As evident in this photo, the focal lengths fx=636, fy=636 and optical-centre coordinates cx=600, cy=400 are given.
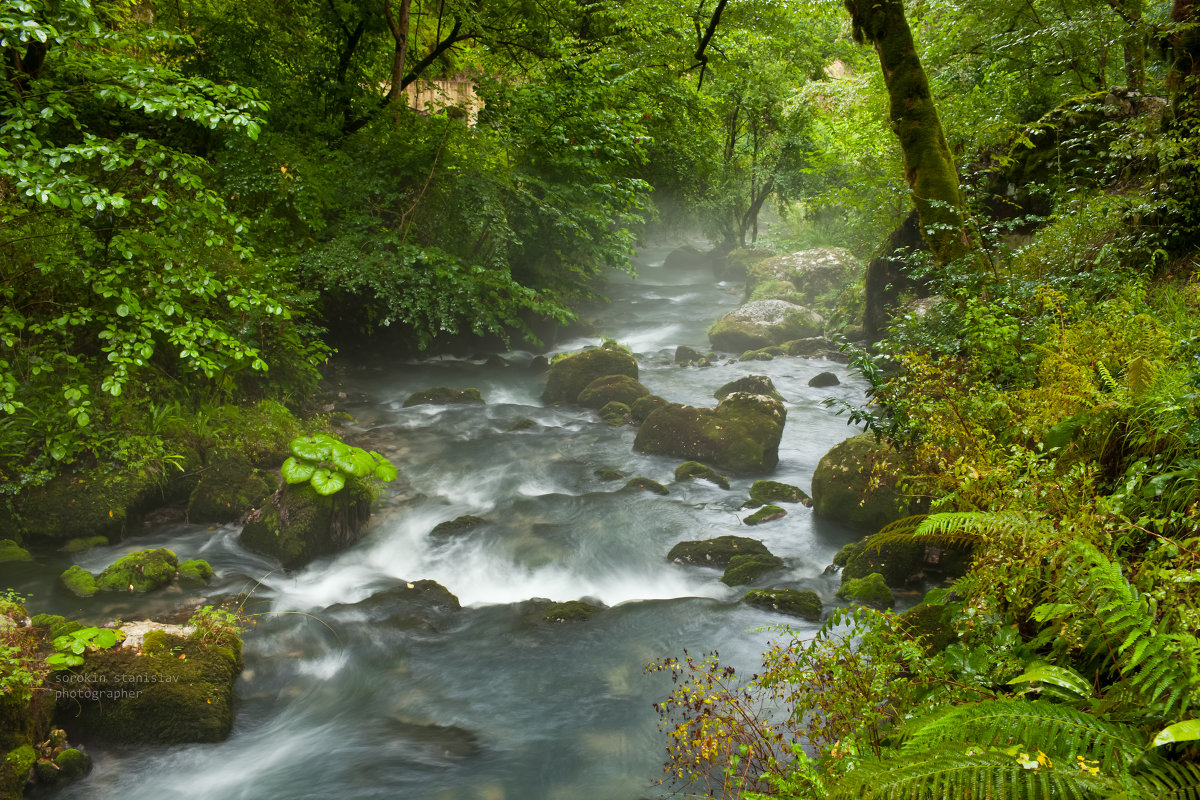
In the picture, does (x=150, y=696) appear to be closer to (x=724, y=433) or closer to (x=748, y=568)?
(x=748, y=568)

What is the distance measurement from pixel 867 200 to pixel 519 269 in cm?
928

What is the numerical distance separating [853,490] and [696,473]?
113 inches

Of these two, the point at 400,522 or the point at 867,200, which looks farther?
the point at 867,200

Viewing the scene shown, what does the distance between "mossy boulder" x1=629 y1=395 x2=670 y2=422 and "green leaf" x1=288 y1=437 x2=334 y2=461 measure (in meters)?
6.60

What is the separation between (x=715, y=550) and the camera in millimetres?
8273

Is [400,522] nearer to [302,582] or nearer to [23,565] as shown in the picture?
[302,582]

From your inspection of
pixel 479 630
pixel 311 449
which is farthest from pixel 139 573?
pixel 479 630

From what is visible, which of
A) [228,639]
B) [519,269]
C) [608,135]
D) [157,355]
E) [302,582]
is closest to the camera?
[228,639]

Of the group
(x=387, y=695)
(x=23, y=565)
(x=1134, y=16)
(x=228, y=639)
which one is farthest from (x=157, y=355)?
(x=1134, y=16)

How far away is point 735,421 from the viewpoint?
11.5 metres

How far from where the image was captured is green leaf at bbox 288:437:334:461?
→ 8281 millimetres

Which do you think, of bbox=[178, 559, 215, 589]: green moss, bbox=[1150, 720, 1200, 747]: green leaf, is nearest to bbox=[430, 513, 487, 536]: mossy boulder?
bbox=[178, 559, 215, 589]: green moss

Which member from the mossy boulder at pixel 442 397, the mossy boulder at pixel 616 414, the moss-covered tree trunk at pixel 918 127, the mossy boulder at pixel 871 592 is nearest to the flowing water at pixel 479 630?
the mossy boulder at pixel 871 592

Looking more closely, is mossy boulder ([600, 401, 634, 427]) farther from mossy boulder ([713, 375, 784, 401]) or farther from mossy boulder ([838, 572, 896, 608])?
mossy boulder ([838, 572, 896, 608])
